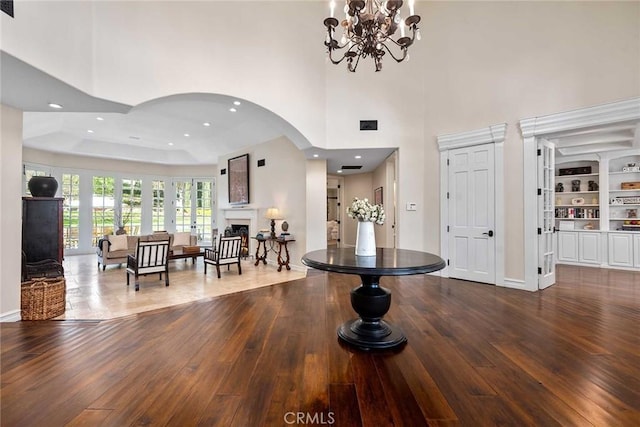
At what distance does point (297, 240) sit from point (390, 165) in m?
2.93

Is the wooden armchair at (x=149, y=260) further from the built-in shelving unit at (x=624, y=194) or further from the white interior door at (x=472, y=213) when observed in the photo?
the built-in shelving unit at (x=624, y=194)

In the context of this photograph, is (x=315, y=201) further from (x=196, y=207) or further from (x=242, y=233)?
(x=196, y=207)

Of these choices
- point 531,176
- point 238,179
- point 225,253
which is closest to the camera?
point 531,176

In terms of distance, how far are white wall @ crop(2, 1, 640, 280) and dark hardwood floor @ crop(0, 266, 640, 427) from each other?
2103mm

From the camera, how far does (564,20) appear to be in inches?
Answer: 158

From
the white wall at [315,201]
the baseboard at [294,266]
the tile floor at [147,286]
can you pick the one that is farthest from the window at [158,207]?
the white wall at [315,201]

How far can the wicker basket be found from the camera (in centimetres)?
344

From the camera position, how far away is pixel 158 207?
10914mm

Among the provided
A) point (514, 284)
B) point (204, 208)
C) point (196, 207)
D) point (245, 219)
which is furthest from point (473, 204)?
point (196, 207)

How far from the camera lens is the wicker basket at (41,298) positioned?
3441mm

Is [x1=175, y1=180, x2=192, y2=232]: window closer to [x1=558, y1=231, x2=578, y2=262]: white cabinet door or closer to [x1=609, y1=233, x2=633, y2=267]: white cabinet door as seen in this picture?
[x1=558, y1=231, x2=578, y2=262]: white cabinet door

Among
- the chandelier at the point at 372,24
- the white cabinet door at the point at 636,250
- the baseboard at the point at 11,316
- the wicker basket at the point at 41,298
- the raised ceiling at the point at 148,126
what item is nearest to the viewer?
the chandelier at the point at 372,24

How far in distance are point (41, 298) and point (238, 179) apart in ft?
18.3

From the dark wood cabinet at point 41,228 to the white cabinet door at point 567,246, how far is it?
9540mm
